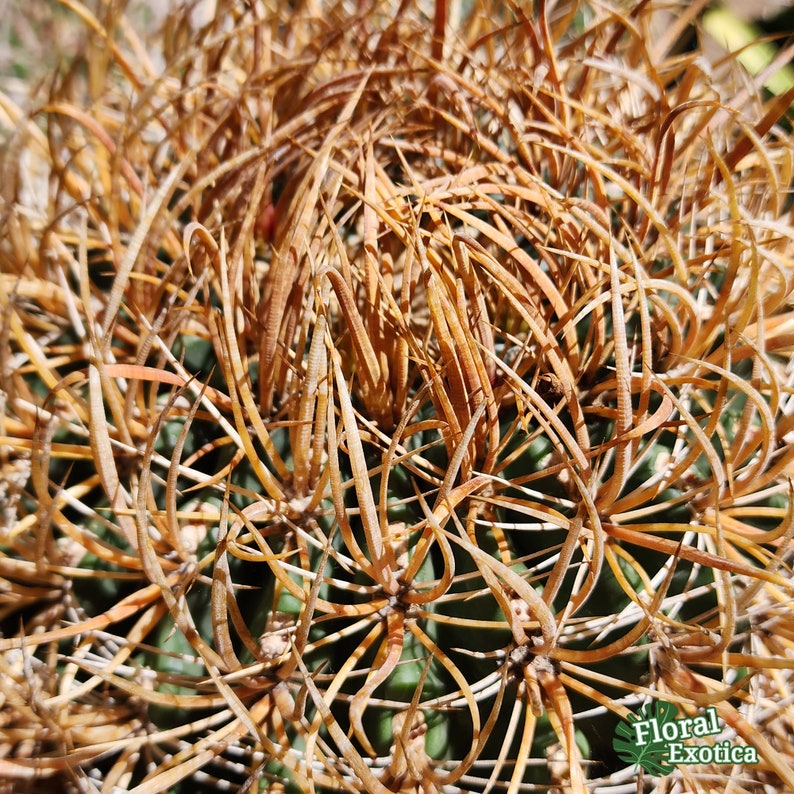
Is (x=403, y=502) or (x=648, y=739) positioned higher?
(x=403, y=502)

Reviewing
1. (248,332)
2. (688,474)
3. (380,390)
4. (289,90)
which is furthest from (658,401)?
(289,90)

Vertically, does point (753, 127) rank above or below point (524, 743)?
above

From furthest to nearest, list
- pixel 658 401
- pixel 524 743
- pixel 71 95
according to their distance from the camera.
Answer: pixel 71 95 < pixel 658 401 < pixel 524 743

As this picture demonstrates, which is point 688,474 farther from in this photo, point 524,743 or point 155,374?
point 155,374

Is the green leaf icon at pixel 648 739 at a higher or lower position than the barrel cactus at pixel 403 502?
lower

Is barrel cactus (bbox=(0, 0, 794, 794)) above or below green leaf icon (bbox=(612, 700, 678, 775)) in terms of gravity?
above
